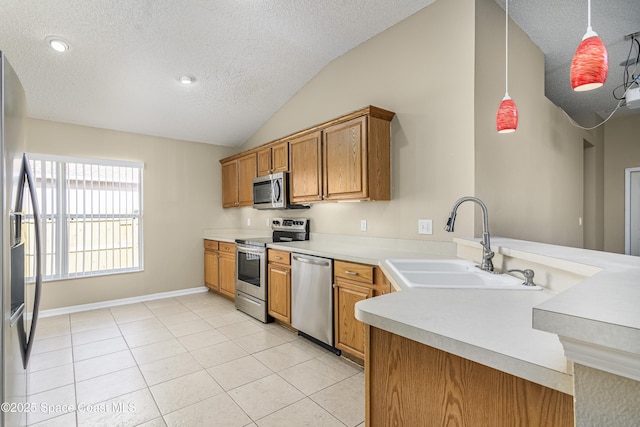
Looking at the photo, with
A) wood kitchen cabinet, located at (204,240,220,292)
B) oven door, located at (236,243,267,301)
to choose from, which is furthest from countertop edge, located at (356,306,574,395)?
wood kitchen cabinet, located at (204,240,220,292)

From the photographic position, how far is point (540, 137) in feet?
10.7

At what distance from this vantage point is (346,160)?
2871mm

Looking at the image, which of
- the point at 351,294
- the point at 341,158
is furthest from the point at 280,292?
the point at 341,158

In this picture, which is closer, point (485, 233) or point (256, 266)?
point (485, 233)

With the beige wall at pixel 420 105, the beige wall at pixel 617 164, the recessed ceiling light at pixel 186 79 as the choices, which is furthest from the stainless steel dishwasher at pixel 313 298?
the beige wall at pixel 617 164

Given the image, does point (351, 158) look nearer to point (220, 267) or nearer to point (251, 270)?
point (251, 270)

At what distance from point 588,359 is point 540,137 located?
11.4ft

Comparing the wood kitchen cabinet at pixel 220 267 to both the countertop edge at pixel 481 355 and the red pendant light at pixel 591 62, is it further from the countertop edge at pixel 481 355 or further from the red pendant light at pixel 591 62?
the red pendant light at pixel 591 62

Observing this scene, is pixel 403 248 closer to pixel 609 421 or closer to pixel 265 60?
pixel 609 421

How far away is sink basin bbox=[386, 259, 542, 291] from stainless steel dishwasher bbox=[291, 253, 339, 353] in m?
0.82

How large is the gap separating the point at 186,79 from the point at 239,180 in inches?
64.5

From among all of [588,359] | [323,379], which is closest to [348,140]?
[323,379]

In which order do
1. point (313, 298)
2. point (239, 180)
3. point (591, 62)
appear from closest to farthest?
1. point (591, 62)
2. point (313, 298)
3. point (239, 180)

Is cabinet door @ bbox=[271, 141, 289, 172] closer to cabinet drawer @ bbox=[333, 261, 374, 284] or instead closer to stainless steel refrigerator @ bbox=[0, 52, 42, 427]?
cabinet drawer @ bbox=[333, 261, 374, 284]
